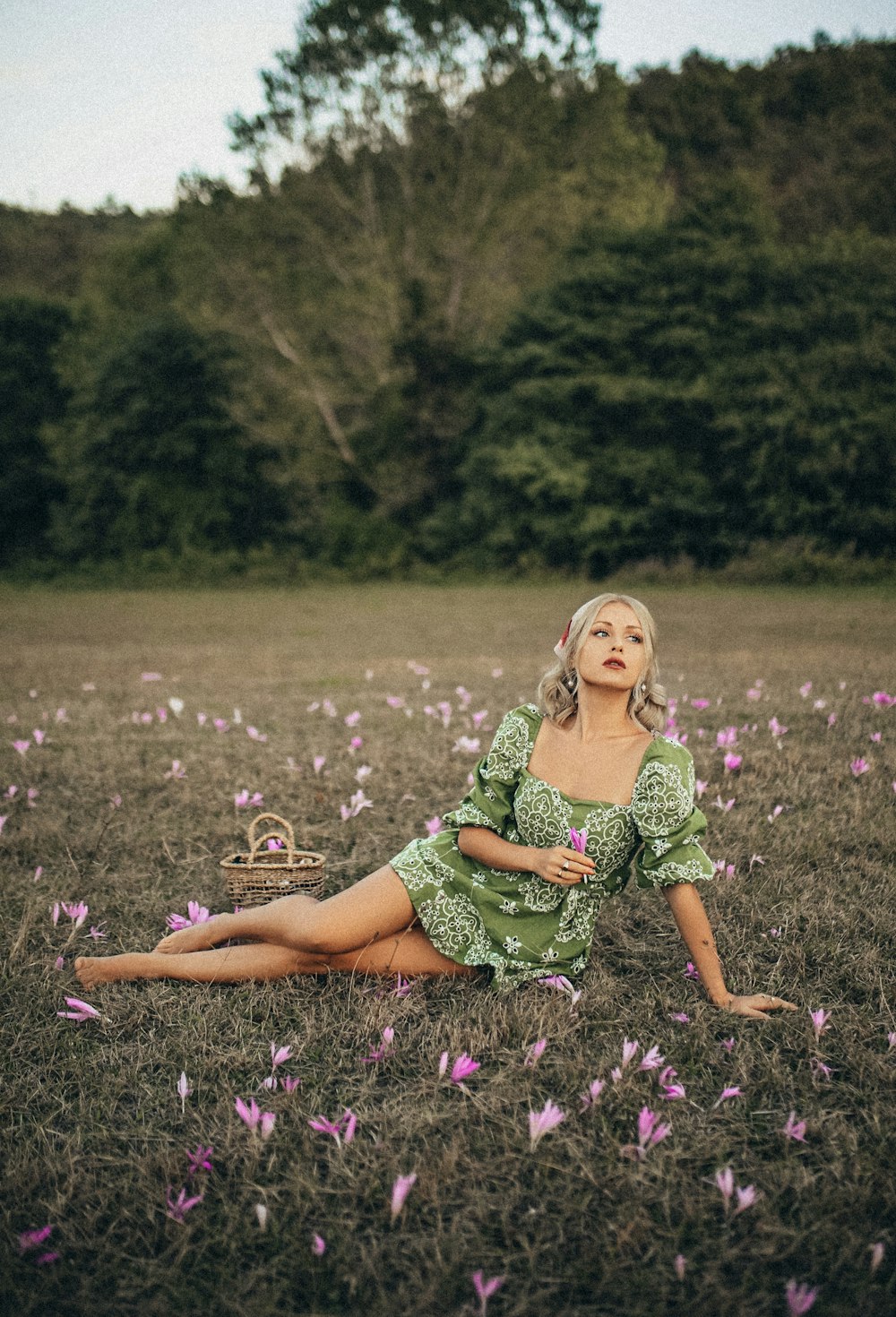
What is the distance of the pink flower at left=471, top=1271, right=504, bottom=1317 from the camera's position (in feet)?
5.32

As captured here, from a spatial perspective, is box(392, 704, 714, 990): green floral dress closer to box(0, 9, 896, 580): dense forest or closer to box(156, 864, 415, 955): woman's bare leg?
box(156, 864, 415, 955): woman's bare leg

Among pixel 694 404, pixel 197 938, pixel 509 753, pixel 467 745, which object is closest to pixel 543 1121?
pixel 509 753

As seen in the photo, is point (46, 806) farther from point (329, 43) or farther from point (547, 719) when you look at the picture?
point (329, 43)

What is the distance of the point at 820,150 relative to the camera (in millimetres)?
36688

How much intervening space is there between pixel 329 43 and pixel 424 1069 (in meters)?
30.4

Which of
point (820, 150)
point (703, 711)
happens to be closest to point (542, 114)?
point (820, 150)

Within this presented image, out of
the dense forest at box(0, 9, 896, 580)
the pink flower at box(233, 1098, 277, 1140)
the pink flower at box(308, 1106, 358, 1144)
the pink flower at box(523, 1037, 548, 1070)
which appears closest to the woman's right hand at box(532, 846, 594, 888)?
the pink flower at box(523, 1037, 548, 1070)

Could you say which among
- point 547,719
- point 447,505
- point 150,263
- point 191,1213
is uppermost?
point 150,263

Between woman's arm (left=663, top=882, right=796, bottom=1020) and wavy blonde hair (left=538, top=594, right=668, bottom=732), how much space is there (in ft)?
1.63

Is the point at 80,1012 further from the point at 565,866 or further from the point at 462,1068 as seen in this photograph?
the point at 565,866

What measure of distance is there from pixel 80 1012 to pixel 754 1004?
1836 millimetres

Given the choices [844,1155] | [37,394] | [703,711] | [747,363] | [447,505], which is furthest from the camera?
[37,394]

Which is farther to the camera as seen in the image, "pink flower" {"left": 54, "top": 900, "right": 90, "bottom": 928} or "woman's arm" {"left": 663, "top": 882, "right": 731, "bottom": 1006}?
"pink flower" {"left": 54, "top": 900, "right": 90, "bottom": 928}

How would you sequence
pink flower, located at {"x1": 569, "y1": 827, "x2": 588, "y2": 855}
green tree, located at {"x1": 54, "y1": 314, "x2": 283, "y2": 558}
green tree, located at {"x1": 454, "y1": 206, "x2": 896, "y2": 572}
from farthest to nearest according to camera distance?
1. green tree, located at {"x1": 54, "y1": 314, "x2": 283, "y2": 558}
2. green tree, located at {"x1": 454, "y1": 206, "x2": 896, "y2": 572}
3. pink flower, located at {"x1": 569, "y1": 827, "x2": 588, "y2": 855}
